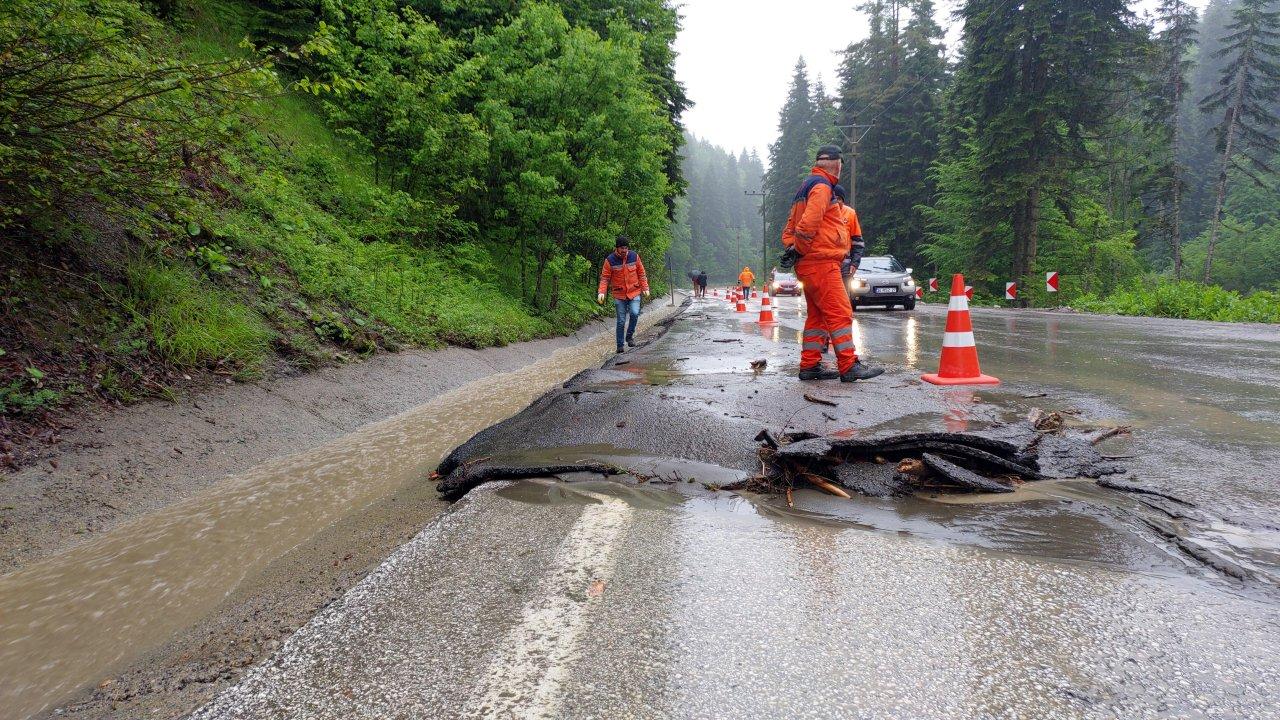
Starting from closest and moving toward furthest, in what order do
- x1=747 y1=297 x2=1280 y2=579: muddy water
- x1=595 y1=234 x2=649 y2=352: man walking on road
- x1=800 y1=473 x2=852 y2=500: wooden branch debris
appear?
x1=747 y1=297 x2=1280 y2=579: muddy water → x1=800 y1=473 x2=852 y2=500: wooden branch debris → x1=595 y1=234 x2=649 y2=352: man walking on road

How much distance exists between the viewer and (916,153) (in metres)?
37.3

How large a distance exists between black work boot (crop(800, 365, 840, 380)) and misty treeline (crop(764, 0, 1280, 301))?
69.5 ft

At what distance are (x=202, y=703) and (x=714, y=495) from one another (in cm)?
187

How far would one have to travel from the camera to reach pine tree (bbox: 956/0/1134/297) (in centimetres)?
2086

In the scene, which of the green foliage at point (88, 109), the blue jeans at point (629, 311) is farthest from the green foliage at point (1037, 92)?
the green foliage at point (88, 109)

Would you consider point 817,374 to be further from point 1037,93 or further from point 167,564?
point 1037,93

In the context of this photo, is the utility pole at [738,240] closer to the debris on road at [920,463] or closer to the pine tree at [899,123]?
the pine tree at [899,123]

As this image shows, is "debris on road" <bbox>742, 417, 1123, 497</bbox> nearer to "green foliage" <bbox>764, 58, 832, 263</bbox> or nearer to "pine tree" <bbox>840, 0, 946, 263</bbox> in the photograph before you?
"pine tree" <bbox>840, 0, 946, 263</bbox>

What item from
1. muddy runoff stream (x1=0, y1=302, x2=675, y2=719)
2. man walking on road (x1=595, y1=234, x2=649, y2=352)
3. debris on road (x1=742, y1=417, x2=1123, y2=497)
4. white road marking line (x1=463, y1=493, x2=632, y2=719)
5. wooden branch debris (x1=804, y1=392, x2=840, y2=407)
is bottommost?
muddy runoff stream (x1=0, y1=302, x2=675, y2=719)

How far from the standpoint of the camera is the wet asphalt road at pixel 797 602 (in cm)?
129

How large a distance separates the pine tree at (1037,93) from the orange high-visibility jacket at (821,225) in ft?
68.0

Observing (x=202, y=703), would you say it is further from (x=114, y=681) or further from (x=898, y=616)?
(x=898, y=616)

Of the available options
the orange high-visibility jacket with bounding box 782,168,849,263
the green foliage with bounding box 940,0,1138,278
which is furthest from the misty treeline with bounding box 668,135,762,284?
the orange high-visibility jacket with bounding box 782,168,849,263

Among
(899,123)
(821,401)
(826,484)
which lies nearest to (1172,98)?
(899,123)
